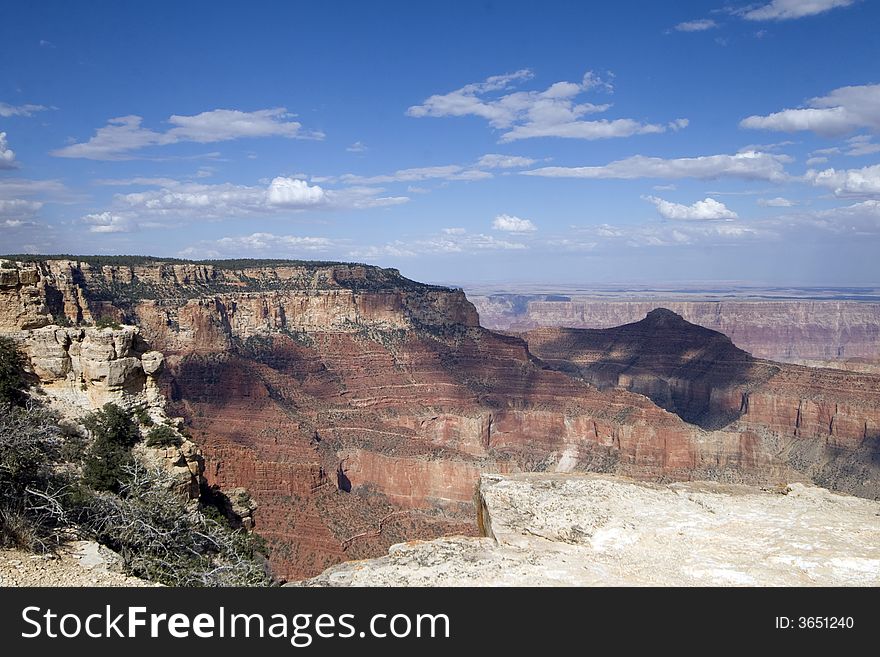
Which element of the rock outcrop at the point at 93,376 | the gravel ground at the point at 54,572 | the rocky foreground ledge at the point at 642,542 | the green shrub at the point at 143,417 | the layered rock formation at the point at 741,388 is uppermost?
the rock outcrop at the point at 93,376

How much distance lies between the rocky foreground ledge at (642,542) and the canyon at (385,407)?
18940 mm

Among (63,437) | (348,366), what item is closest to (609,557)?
(63,437)

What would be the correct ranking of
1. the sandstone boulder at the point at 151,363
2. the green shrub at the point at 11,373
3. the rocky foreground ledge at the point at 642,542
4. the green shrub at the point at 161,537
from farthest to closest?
the sandstone boulder at the point at 151,363, the green shrub at the point at 11,373, the rocky foreground ledge at the point at 642,542, the green shrub at the point at 161,537

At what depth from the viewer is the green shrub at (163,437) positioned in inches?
766

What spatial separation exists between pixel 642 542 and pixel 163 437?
14.1 meters

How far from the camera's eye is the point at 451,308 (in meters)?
102

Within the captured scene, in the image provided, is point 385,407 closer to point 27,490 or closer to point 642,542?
point 642,542

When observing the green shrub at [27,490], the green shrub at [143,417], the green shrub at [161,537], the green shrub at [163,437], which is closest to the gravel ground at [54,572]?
the green shrub at [27,490]

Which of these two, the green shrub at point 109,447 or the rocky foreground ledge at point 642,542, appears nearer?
the rocky foreground ledge at point 642,542

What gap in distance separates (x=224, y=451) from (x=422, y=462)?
2354 centimetres

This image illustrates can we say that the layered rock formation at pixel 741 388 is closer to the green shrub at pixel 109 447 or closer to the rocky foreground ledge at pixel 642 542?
the rocky foreground ledge at pixel 642 542

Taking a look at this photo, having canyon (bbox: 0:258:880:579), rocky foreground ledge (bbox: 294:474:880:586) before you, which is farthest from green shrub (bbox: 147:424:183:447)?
canyon (bbox: 0:258:880:579)

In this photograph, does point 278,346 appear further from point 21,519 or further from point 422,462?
point 21,519

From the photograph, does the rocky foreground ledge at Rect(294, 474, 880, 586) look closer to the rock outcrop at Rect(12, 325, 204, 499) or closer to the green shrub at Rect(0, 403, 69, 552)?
the green shrub at Rect(0, 403, 69, 552)
